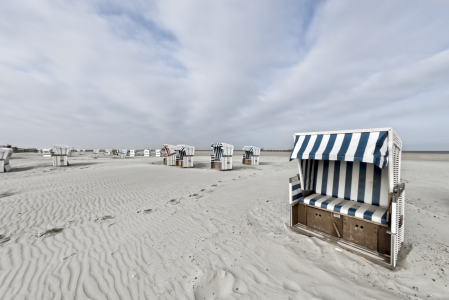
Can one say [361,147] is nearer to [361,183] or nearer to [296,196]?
[361,183]

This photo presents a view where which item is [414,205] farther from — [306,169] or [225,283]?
[225,283]

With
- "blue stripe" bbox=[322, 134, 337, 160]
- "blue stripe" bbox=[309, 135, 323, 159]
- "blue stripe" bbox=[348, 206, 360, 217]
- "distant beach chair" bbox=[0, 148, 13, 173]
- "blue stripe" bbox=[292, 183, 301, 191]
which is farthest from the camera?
"distant beach chair" bbox=[0, 148, 13, 173]

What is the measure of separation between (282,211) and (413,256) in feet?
11.1

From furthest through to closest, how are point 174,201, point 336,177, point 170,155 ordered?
point 170,155 → point 174,201 → point 336,177

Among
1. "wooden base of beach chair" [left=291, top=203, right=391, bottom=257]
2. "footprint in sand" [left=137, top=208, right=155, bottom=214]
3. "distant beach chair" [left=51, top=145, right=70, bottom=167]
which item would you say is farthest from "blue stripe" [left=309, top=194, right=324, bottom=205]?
"distant beach chair" [left=51, top=145, right=70, bottom=167]

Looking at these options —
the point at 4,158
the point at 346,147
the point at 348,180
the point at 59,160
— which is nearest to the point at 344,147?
the point at 346,147

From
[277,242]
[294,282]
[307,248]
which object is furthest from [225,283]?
[307,248]

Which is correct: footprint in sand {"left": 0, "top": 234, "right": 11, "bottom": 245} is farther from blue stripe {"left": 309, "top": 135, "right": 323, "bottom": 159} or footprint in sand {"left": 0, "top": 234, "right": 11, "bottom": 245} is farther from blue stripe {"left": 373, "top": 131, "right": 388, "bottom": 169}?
blue stripe {"left": 373, "top": 131, "right": 388, "bottom": 169}

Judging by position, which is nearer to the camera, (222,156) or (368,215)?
(368,215)

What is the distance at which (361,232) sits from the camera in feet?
12.9

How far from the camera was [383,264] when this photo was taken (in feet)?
11.1

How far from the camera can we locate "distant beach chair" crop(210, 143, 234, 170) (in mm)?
17500

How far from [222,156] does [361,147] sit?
14.3 m

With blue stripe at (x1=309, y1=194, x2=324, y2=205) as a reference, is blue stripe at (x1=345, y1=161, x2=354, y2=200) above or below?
above
